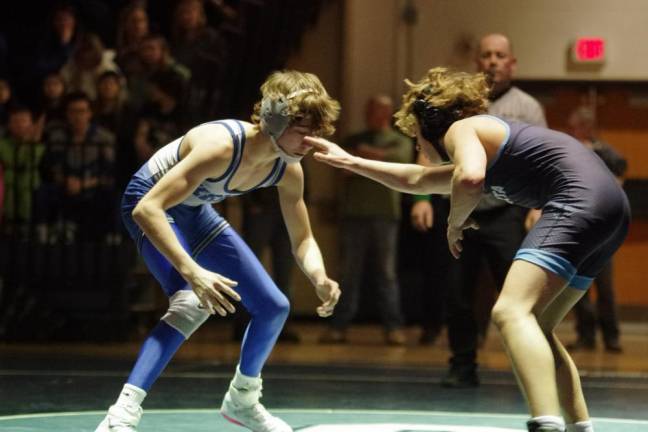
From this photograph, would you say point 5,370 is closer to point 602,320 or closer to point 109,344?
point 109,344

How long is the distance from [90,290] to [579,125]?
3.35m

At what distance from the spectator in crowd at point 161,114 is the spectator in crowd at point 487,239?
2897 mm

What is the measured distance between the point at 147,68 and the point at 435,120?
5140mm

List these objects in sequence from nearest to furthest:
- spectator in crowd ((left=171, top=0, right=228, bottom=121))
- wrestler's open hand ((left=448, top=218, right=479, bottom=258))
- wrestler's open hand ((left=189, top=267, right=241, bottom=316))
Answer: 1. wrestler's open hand ((left=189, top=267, right=241, bottom=316))
2. wrestler's open hand ((left=448, top=218, right=479, bottom=258))
3. spectator in crowd ((left=171, top=0, right=228, bottom=121))

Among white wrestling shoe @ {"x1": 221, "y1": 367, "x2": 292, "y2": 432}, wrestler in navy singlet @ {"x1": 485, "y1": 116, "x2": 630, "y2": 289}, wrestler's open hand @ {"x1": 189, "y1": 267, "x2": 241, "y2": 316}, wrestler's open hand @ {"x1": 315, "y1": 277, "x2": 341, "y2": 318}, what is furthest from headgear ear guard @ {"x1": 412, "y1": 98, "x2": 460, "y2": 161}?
white wrestling shoe @ {"x1": 221, "y1": 367, "x2": 292, "y2": 432}

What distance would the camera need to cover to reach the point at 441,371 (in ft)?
24.0

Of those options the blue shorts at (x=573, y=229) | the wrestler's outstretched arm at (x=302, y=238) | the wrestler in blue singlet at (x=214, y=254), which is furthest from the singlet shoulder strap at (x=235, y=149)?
the blue shorts at (x=573, y=229)

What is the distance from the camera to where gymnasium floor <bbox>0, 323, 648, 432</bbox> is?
5.20 meters

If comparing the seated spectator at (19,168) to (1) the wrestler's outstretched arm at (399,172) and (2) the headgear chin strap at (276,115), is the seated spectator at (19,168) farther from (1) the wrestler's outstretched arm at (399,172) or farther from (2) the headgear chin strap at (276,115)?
(1) the wrestler's outstretched arm at (399,172)

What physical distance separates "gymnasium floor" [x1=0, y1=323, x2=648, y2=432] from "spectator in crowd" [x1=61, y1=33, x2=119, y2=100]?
6.15 ft

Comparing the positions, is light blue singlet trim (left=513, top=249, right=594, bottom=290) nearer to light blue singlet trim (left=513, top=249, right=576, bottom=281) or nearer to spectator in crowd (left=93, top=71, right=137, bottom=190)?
light blue singlet trim (left=513, top=249, right=576, bottom=281)

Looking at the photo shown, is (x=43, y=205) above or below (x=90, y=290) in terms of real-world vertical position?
above

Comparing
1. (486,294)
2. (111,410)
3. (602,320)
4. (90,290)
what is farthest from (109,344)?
(111,410)

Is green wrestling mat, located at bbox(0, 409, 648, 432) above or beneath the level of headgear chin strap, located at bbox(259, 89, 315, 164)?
beneath
